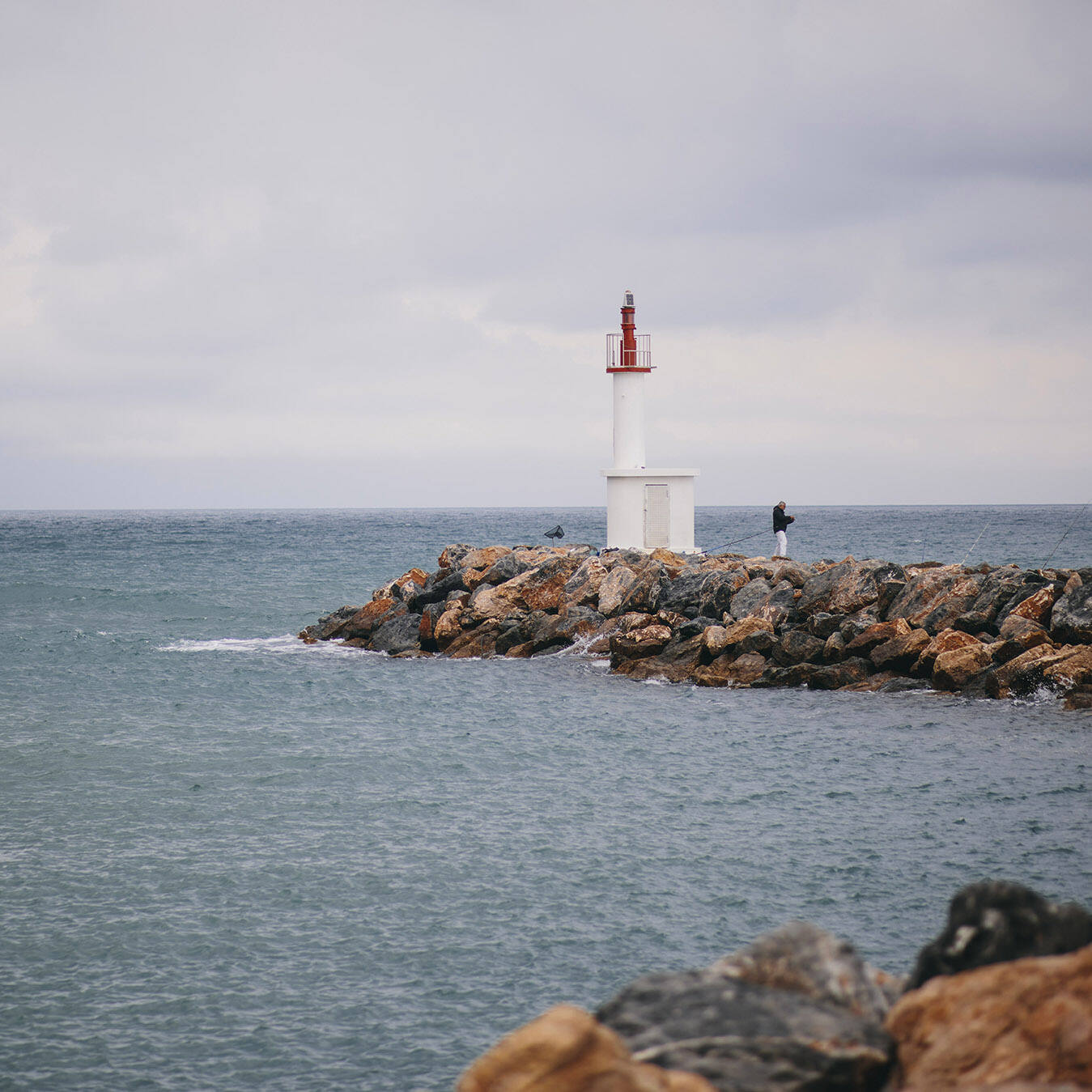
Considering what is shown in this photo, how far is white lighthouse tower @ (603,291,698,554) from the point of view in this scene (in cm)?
2889

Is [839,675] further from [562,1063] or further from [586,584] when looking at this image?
[562,1063]

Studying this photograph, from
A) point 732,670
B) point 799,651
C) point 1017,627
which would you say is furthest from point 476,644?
point 1017,627

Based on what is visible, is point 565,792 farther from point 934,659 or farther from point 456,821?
point 934,659

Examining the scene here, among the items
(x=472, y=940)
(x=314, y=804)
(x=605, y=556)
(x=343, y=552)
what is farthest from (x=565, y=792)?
(x=343, y=552)

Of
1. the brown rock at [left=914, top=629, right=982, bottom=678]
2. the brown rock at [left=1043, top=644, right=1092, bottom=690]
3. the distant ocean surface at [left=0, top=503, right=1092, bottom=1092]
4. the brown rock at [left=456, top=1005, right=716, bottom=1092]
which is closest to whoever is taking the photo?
the brown rock at [left=456, top=1005, right=716, bottom=1092]

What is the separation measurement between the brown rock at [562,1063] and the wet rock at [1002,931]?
57.2 inches

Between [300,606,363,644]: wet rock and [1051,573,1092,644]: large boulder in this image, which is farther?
[300,606,363,644]: wet rock

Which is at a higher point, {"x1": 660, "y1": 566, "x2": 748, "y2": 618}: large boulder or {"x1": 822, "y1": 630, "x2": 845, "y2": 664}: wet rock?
{"x1": 660, "y1": 566, "x2": 748, "y2": 618}: large boulder

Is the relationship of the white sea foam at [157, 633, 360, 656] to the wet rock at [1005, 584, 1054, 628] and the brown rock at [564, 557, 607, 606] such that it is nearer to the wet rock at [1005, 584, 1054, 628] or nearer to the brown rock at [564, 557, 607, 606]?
the brown rock at [564, 557, 607, 606]

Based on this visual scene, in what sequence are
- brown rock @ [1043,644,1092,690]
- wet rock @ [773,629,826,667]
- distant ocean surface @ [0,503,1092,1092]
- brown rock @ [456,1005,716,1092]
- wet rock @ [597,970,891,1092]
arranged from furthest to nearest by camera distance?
1. wet rock @ [773,629,826,667]
2. brown rock @ [1043,644,1092,690]
3. distant ocean surface @ [0,503,1092,1092]
4. wet rock @ [597,970,891,1092]
5. brown rock @ [456,1005,716,1092]

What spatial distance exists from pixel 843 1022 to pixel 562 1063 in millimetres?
1240

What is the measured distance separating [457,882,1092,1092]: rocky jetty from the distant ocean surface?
9.41 feet

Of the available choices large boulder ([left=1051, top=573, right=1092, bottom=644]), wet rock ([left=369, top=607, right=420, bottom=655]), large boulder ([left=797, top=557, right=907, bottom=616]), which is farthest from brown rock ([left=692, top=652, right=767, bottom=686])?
wet rock ([left=369, top=607, right=420, bottom=655])

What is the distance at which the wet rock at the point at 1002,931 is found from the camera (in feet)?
14.1
